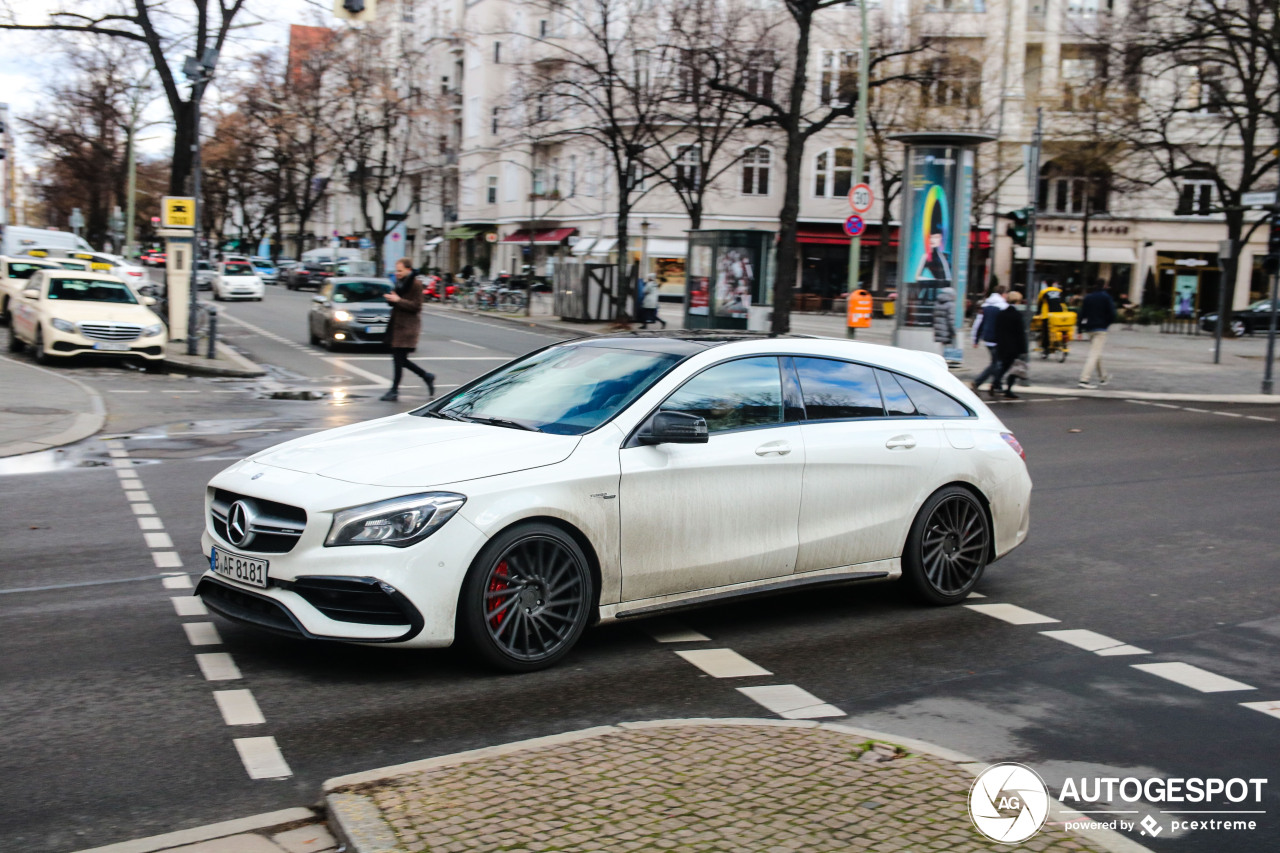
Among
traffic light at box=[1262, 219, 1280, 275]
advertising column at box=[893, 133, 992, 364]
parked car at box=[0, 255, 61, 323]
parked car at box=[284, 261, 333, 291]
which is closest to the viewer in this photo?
traffic light at box=[1262, 219, 1280, 275]

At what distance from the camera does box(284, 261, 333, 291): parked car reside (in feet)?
216

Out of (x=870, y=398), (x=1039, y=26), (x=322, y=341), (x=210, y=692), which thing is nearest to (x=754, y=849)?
(x=210, y=692)

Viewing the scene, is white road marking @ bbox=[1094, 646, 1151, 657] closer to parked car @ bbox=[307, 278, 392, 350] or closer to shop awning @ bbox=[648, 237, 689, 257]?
parked car @ bbox=[307, 278, 392, 350]

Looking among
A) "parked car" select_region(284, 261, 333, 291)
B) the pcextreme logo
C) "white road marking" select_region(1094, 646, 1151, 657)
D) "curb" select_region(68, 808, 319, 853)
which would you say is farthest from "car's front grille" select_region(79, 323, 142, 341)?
"parked car" select_region(284, 261, 333, 291)

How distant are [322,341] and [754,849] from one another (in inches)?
1029

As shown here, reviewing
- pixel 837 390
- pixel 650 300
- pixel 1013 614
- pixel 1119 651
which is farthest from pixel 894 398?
pixel 650 300

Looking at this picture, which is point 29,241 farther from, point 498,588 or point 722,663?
point 722,663

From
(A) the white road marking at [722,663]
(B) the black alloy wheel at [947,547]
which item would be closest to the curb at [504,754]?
(A) the white road marking at [722,663]

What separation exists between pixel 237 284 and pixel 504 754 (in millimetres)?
48341

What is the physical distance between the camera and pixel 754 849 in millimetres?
3689

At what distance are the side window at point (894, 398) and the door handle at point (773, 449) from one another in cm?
94

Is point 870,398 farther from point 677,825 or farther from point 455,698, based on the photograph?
point 677,825

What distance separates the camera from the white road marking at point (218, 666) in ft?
18.3

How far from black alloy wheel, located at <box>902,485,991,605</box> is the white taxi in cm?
1733
